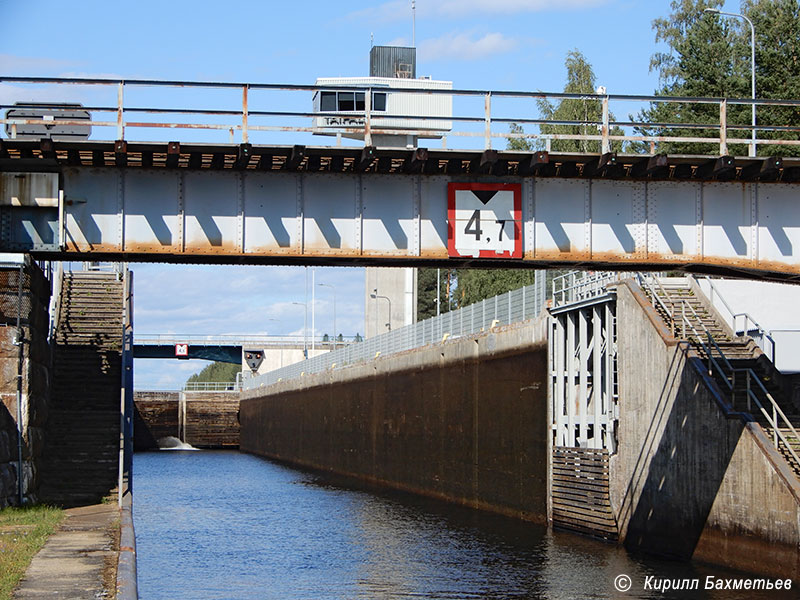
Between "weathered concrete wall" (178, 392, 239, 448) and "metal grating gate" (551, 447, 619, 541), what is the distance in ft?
221

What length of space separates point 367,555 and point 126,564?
11.7m

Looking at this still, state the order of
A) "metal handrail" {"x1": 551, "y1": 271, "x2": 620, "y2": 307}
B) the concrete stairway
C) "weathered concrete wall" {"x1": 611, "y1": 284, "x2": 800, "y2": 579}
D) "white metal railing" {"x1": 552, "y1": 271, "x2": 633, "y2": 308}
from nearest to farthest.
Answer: "weathered concrete wall" {"x1": 611, "y1": 284, "x2": 800, "y2": 579} < the concrete stairway < "white metal railing" {"x1": 552, "y1": 271, "x2": 633, "y2": 308} < "metal handrail" {"x1": 551, "y1": 271, "x2": 620, "y2": 307}

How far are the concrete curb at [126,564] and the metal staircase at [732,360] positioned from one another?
12.9 meters

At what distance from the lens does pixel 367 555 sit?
28.8 metres

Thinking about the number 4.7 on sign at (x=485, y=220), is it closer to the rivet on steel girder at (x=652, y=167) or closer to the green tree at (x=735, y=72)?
the rivet on steel girder at (x=652, y=167)

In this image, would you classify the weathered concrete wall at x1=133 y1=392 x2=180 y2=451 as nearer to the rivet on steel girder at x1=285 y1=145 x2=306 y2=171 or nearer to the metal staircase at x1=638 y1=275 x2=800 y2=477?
the metal staircase at x1=638 y1=275 x2=800 y2=477

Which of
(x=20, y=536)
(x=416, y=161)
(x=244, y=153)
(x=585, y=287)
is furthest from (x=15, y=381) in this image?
(x=585, y=287)

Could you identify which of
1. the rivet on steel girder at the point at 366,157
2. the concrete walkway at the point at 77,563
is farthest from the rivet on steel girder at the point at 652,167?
the concrete walkway at the point at 77,563

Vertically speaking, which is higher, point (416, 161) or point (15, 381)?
point (416, 161)

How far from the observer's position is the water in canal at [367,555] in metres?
23.0

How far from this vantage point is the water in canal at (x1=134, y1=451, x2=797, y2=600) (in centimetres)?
2295

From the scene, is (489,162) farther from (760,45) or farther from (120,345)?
(760,45)

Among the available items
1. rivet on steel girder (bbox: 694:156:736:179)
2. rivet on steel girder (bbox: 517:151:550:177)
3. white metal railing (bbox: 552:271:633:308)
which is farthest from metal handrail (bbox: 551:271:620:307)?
rivet on steel girder (bbox: 517:151:550:177)

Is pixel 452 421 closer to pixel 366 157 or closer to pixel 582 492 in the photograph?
pixel 582 492
